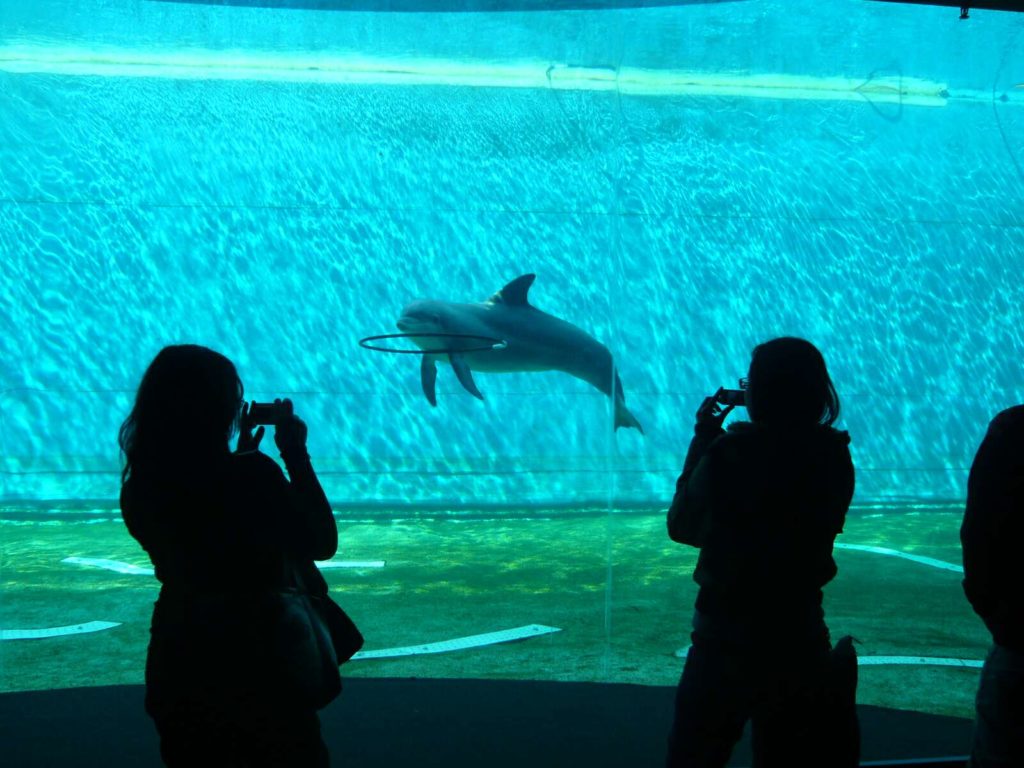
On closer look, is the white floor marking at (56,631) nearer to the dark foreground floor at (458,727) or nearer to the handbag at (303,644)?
the dark foreground floor at (458,727)

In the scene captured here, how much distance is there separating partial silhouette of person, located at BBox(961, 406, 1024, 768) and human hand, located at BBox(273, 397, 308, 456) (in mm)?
1478

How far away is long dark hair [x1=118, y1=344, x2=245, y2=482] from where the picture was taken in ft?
6.39

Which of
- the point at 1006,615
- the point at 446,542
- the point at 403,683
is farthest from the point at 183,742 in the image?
the point at 446,542

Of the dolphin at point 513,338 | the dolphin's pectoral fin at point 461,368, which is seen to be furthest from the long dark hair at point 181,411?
the dolphin's pectoral fin at point 461,368

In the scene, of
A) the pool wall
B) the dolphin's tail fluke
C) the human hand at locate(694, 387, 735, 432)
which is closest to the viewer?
the human hand at locate(694, 387, 735, 432)

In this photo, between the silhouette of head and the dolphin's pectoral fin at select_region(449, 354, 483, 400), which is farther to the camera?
the dolphin's pectoral fin at select_region(449, 354, 483, 400)

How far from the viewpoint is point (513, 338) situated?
388 inches

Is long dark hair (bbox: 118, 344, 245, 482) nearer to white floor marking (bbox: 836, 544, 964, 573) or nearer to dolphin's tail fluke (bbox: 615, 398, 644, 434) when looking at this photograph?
dolphin's tail fluke (bbox: 615, 398, 644, 434)

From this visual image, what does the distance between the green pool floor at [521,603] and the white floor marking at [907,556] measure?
0.18 m

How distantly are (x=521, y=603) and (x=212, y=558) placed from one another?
503cm

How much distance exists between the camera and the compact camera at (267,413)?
210 centimetres

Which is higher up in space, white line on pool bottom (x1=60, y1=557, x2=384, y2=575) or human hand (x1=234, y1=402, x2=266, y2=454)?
human hand (x1=234, y1=402, x2=266, y2=454)

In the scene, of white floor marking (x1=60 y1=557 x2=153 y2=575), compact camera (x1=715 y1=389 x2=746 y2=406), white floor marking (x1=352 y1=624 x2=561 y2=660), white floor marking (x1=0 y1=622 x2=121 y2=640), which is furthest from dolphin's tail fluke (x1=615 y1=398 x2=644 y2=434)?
compact camera (x1=715 y1=389 x2=746 y2=406)

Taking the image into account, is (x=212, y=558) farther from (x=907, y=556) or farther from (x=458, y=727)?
(x=907, y=556)
